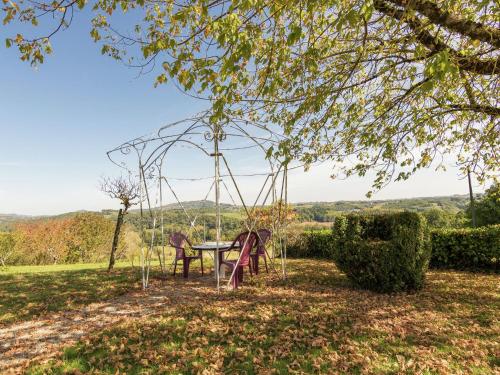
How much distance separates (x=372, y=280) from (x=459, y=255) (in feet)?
16.0

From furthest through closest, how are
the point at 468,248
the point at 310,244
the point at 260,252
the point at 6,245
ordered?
the point at 6,245, the point at 310,244, the point at 468,248, the point at 260,252

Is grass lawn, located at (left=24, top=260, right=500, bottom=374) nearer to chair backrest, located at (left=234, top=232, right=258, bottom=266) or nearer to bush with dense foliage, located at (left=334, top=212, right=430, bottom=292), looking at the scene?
bush with dense foliage, located at (left=334, top=212, right=430, bottom=292)

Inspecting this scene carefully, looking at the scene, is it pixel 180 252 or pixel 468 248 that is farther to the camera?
pixel 468 248

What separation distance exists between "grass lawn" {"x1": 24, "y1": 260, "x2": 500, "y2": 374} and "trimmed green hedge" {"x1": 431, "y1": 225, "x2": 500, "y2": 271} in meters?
3.22

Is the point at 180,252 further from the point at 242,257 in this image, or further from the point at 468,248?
the point at 468,248

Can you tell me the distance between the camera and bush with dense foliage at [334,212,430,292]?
5965 millimetres

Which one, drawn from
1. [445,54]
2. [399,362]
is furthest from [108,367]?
[445,54]

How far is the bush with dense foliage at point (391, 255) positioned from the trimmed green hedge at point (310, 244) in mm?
5505

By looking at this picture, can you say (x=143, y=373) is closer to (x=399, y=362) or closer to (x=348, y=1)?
(x=399, y=362)

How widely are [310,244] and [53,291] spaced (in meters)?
8.85

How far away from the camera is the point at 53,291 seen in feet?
22.7

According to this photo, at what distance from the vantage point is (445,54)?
256 centimetres

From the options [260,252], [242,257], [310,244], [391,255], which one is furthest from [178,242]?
[310,244]

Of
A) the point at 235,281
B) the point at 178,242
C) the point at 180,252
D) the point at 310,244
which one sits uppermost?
the point at 178,242
